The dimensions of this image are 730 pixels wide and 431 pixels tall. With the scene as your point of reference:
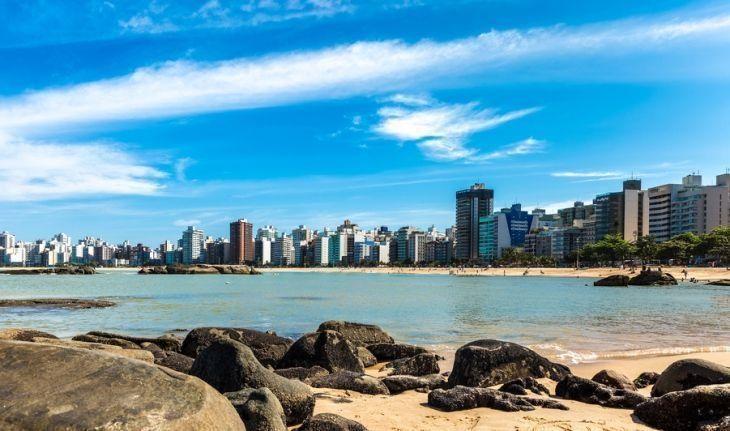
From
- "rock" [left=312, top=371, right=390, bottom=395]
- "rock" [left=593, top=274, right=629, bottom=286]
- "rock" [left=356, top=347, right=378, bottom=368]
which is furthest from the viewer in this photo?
"rock" [left=593, top=274, right=629, bottom=286]

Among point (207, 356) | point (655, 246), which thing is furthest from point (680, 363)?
point (655, 246)

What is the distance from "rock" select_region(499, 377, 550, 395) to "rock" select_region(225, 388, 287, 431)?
5375mm

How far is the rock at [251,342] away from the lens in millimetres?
15633

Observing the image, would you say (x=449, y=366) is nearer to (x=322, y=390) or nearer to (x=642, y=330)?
(x=322, y=390)

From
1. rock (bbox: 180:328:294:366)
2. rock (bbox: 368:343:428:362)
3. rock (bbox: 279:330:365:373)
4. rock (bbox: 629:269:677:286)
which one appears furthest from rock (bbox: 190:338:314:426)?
rock (bbox: 629:269:677:286)

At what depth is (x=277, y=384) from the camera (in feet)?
27.3

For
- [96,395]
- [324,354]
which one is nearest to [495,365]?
[324,354]

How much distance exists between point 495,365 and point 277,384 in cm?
562

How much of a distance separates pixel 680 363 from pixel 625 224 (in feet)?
665

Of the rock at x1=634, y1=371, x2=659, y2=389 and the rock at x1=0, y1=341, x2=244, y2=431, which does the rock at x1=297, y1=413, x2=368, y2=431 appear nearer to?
the rock at x1=0, y1=341, x2=244, y2=431

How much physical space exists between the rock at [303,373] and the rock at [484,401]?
11.8ft

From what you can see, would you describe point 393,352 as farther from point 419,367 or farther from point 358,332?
point 419,367

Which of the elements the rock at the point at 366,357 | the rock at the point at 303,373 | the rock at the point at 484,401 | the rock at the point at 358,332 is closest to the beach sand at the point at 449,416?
the rock at the point at 484,401

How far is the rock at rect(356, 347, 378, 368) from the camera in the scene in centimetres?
1550
